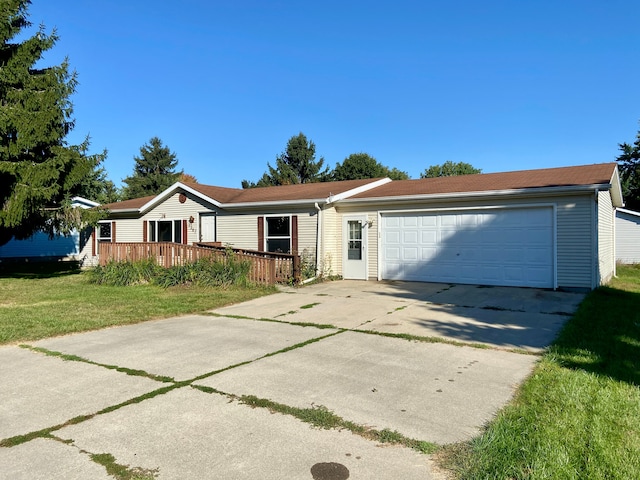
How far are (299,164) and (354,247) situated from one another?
37803 mm

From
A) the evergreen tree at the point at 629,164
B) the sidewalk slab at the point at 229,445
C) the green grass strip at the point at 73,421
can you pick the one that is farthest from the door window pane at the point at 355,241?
the evergreen tree at the point at 629,164

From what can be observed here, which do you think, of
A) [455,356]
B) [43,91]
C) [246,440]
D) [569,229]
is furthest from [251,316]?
[43,91]

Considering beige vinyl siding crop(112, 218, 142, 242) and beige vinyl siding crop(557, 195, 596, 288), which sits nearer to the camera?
beige vinyl siding crop(557, 195, 596, 288)

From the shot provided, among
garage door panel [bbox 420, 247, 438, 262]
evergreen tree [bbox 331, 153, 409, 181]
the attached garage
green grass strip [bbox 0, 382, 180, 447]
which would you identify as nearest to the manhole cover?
green grass strip [bbox 0, 382, 180, 447]

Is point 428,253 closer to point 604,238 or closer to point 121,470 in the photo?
point 604,238

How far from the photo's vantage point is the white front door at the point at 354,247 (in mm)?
13461

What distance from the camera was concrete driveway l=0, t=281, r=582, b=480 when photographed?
2906mm

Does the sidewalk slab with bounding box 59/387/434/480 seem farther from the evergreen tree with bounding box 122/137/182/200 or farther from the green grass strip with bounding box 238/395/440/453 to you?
the evergreen tree with bounding box 122/137/182/200

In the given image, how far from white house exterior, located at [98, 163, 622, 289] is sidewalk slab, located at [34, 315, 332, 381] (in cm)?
651

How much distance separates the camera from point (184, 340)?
6.20 meters

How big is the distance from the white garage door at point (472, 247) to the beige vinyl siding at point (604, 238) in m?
1.83

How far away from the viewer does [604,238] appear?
12.7 metres

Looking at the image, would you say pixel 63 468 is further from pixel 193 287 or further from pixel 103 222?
pixel 103 222

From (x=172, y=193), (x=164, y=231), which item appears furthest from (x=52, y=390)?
(x=164, y=231)
